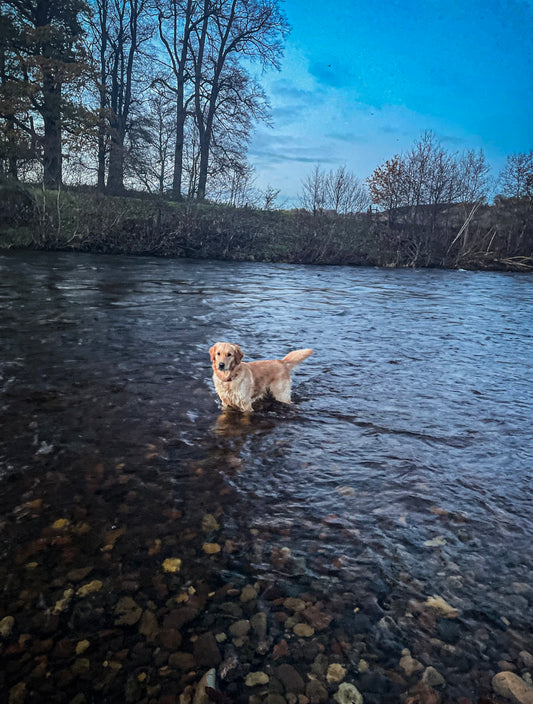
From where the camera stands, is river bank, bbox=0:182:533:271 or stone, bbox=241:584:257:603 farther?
river bank, bbox=0:182:533:271

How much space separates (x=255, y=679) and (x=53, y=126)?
30.7m

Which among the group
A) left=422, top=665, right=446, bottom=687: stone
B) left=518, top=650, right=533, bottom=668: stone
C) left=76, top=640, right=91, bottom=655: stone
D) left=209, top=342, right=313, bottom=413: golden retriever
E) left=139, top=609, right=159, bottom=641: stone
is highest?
left=209, top=342, right=313, bottom=413: golden retriever

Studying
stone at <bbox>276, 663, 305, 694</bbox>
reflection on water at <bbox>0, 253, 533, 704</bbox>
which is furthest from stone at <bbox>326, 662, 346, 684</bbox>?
stone at <bbox>276, 663, 305, 694</bbox>

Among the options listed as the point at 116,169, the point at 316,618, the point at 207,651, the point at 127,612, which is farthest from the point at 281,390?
the point at 116,169

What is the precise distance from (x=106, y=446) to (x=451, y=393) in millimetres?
4020

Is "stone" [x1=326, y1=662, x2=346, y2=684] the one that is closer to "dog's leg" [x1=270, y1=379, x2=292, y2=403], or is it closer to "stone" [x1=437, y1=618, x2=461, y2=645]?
"stone" [x1=437, y1=618, x2=461, y2=645]

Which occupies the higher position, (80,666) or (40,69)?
(40,69)

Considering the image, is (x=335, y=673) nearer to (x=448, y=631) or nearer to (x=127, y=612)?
(x=448, y=631)

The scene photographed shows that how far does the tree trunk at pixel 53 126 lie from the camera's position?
990 inches

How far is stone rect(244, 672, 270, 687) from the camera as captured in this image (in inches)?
78.8

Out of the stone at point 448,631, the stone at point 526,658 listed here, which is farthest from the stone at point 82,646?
the stone at point 526,658

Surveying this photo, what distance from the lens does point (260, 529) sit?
9.90 ft

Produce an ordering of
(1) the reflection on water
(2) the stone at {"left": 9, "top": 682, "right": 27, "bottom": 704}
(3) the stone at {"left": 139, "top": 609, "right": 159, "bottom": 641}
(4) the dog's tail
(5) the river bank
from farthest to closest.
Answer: (5) the river bank → (4) the dog's tail → (3) the stone at {"left": 139, "top": 609, "right": 159, "bottom": 641} → (1) the reflection on water → (2) the stone at {"left": 9, "top": 682, "right": 27, "bottom": 704}

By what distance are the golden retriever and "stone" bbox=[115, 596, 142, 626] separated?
8.20ft
